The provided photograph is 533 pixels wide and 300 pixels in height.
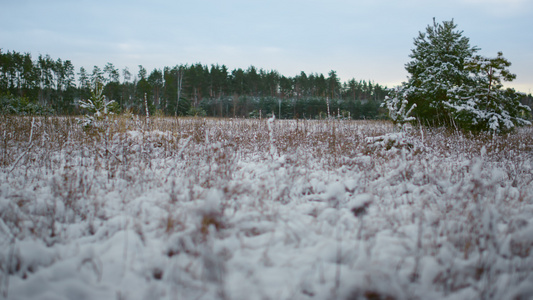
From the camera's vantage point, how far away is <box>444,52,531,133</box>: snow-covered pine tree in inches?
292

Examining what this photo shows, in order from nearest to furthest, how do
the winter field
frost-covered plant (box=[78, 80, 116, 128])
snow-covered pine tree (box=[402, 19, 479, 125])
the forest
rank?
the winter field < frost-covered plant (box=[78, 80, 116, 128]) < snow-covered pine tree (box=[402, 19, 479, 125]) < the forest

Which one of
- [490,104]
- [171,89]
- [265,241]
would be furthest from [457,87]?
[171,89]

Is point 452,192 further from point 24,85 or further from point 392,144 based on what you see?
point 24,85

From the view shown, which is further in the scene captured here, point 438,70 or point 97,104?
point 438,70

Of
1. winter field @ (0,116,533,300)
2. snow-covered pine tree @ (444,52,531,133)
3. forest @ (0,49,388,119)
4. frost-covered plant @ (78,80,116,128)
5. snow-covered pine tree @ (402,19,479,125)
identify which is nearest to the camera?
winter field @ (0,116,533,300)

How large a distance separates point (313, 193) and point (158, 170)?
8.04 ft

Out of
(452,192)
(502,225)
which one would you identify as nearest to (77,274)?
(502,225)

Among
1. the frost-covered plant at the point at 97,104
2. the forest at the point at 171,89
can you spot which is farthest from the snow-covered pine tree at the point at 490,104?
the forest at the point at 171,89

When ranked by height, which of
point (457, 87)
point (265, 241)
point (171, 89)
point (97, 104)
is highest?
point (171, 89)

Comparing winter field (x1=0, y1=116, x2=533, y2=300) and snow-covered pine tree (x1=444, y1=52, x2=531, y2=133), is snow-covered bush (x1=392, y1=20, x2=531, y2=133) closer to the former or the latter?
snow-covered pine tree (x1=444, y1=52, x2=531, y2=133)

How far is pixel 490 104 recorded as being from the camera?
7.82 meters

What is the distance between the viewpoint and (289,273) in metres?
1.50

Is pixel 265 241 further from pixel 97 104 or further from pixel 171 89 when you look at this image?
pixel 171 89

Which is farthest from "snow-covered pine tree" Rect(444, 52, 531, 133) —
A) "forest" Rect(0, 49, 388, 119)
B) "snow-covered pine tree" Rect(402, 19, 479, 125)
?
"forest" Rect(0, 49, 388, 119)
